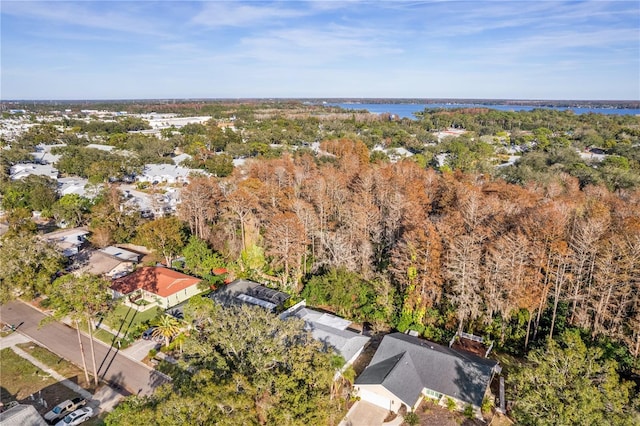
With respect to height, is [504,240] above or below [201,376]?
above

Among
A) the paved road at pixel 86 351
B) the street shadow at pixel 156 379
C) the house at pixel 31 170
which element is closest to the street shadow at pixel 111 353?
the paved road at pixel 86 351

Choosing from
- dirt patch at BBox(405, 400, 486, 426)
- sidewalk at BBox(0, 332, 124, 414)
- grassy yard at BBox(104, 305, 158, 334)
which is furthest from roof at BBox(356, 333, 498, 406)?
grassy yard at BBox(104, 305, 158, 334)

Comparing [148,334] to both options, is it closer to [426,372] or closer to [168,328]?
[168,328]

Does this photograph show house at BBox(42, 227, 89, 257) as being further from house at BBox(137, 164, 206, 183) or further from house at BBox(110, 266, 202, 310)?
house at BBox(137, 164, 206, 183)

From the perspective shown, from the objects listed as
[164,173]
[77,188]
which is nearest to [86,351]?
[77,188]

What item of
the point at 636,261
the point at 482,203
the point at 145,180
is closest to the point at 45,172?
the point at 145,180

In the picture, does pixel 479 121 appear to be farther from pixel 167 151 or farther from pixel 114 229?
pixel 114 229
